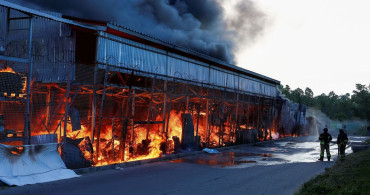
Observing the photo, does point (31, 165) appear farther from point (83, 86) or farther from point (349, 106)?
point (349, 106)

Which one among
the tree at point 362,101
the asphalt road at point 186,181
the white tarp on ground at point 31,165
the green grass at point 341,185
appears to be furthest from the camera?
the tree at point 362,101

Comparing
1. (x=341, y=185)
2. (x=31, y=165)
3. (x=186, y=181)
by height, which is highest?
(x=31, y=165)

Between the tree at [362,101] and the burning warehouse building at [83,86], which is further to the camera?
the tree at [362,101]

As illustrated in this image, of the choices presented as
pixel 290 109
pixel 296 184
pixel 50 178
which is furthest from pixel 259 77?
pixel 50 178

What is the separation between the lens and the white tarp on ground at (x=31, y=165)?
28.8 feet

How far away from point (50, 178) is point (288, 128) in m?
34.3

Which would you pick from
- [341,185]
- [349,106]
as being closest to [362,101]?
[349,106]

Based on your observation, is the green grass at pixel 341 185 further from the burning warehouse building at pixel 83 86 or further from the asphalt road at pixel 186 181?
the burning warehouse building at pixel 83 86

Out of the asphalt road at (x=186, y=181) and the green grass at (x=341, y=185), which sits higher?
the green grass at (x=341, y=185)

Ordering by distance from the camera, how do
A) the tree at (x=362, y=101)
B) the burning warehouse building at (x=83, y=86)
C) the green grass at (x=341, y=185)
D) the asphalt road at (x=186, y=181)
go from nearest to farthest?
the green grass at (x=341, y=185)
the asphalt road at (x=186, y=181)
the burning warehouse building at (x=83, y=86)
the tree at (x=362, y=101)

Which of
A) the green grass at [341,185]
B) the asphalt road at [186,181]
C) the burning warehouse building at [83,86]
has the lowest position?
the asphalt road at [186,181]

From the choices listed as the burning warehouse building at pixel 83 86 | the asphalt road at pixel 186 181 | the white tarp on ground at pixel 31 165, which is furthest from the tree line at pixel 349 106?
the white tarp on ground at pixel 31 165

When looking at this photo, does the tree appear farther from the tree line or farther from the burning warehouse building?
the burning warehouse building

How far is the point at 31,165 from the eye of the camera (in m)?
9.49
